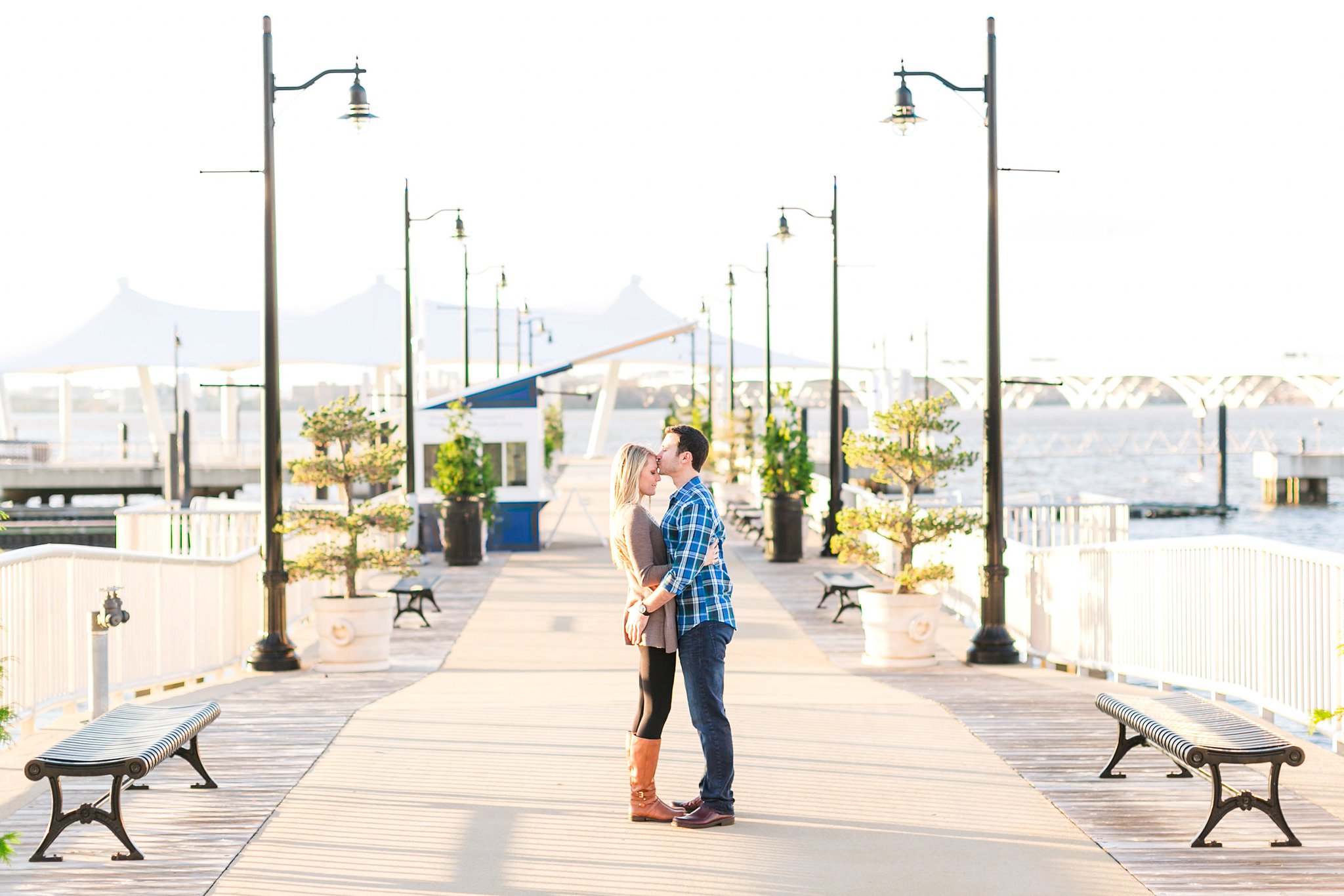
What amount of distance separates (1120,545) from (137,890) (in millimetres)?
7489

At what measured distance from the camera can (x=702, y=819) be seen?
6395mm

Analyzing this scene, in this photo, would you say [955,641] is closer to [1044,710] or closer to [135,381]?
[1044,710]

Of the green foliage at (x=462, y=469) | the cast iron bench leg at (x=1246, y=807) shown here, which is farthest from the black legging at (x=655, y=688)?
the green foliage at (x=462, y=469)

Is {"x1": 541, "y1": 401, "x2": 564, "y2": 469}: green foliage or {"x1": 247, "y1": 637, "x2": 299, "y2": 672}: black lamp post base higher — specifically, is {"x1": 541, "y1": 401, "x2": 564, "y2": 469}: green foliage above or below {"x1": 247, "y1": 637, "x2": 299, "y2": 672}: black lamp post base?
above

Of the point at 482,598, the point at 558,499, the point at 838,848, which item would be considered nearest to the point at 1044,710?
the point at 838,848

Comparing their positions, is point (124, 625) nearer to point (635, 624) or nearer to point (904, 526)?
point (635, 624)

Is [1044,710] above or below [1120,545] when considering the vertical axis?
below

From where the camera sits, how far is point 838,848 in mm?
6086

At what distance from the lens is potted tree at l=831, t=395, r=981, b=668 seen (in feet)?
39.4

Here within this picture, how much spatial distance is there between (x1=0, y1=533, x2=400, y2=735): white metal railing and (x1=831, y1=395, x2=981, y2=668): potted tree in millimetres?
4995

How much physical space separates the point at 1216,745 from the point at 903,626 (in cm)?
592

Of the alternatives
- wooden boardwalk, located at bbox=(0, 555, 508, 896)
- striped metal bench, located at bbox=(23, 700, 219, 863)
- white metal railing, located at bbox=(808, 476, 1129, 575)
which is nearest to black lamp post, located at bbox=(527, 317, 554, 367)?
white metal railing, located at bbox=(808, 476, 1129, 575)

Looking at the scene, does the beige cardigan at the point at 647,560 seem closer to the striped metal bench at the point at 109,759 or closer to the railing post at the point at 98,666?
the striped metal bench at the point at 109,759

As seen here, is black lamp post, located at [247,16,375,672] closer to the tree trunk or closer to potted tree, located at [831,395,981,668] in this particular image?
the tree trunk
